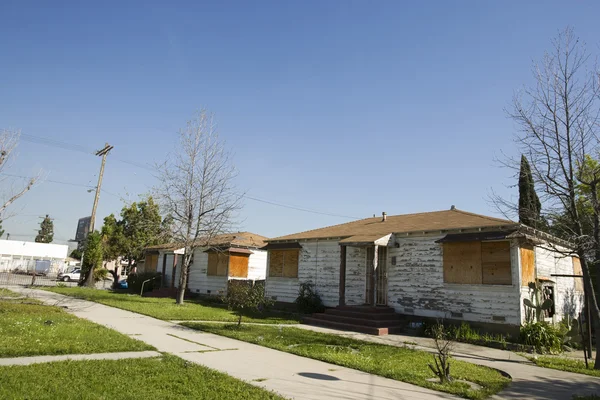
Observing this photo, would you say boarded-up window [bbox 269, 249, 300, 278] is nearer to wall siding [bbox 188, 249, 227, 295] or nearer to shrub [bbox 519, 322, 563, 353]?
wall siding [bbox 188, 249, 227, 295]

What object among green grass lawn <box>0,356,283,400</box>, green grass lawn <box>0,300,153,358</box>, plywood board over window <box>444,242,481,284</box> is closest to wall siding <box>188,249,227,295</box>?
green grass lawn <box>0,300,153,358</box>

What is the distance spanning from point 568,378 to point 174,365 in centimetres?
794

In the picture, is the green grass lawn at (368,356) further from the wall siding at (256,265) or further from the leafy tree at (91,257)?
the leafy tree at (91,257)

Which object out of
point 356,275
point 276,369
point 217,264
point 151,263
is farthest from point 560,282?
point 151,263

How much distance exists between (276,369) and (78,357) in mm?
3694

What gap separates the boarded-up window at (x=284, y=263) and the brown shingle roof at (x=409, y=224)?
0.72 meters

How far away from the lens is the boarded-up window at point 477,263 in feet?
44.2

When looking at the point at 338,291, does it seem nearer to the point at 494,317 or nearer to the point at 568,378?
the point at 494,317

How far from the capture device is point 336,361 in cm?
848

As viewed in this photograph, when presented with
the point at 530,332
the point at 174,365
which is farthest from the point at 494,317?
the point at 174,365

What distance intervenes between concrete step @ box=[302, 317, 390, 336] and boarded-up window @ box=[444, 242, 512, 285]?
3100 mm

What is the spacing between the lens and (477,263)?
14.1 m

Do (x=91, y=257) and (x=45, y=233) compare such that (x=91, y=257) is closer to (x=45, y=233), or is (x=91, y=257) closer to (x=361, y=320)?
(x=361, y=320)

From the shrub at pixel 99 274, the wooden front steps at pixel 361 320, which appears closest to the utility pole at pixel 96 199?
the shrub at pixel 99 274
